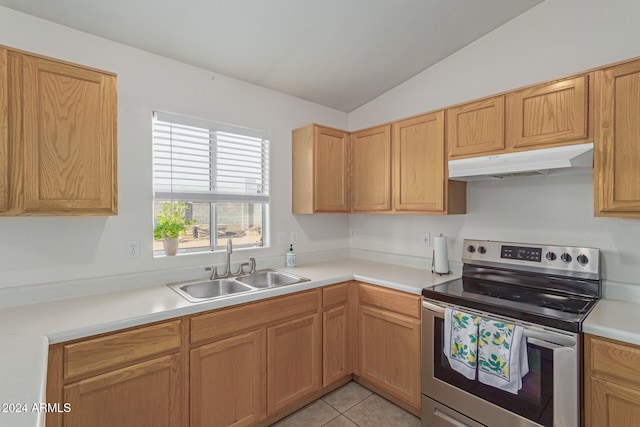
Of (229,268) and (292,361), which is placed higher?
(229,268)

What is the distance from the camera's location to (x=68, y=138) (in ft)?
5.15

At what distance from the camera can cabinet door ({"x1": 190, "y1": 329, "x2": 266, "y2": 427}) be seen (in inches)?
67.9

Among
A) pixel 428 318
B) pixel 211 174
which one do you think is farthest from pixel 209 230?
pixel 428 318

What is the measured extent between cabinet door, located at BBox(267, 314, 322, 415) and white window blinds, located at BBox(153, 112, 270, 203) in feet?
3.70

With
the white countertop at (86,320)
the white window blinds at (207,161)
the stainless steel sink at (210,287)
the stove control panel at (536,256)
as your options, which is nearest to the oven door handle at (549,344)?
the white countertop at (86,320)

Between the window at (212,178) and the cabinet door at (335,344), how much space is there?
918mm

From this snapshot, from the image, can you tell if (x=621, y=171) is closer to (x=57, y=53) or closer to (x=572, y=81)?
(x=572, y=81)

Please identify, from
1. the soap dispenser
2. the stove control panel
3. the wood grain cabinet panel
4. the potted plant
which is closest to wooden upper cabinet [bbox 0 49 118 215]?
the potted plant

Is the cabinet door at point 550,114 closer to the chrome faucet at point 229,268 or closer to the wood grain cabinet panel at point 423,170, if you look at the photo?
the wood grain cabinet panel at point 423,170

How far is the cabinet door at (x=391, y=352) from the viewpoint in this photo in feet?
6.97

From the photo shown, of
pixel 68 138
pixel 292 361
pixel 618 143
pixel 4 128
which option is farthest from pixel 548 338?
pixel 4 128

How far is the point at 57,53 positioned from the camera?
1.77 m

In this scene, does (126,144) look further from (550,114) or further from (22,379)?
(550,114)

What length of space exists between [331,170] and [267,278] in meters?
1.10
